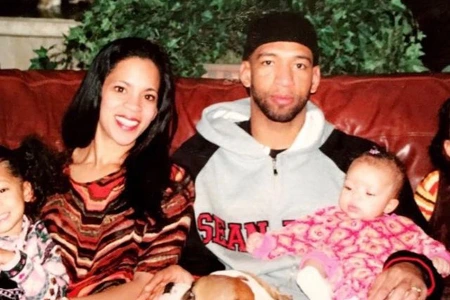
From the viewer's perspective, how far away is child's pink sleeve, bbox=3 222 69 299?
7.59ft

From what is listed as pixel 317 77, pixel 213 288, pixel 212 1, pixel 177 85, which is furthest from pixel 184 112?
pixel 213 288

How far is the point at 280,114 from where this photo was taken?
2906mm

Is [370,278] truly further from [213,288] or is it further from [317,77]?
[317,77]

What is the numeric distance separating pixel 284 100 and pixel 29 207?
44.1 inches

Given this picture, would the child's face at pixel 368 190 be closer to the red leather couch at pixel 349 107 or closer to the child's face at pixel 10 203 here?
the red leather couch at pixel 349 107

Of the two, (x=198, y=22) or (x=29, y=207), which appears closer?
(x=29, y=207)

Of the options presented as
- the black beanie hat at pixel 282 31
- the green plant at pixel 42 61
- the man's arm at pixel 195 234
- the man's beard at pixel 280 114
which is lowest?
the man's arm at pixel 195 234

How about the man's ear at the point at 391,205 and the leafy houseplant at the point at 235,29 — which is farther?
the leafy houseplant at the point at 235,29

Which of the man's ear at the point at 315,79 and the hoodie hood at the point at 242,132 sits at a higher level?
the man's ear at the point at 315,79

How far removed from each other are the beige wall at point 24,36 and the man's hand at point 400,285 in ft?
11.6

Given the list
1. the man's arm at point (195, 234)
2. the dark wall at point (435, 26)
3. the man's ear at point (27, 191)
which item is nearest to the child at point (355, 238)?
the man's arm at point (195, 234)

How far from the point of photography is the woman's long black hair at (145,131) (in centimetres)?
261

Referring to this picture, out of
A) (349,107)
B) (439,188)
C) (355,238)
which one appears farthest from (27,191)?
(439,188)

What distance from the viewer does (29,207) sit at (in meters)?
A: 2.55
